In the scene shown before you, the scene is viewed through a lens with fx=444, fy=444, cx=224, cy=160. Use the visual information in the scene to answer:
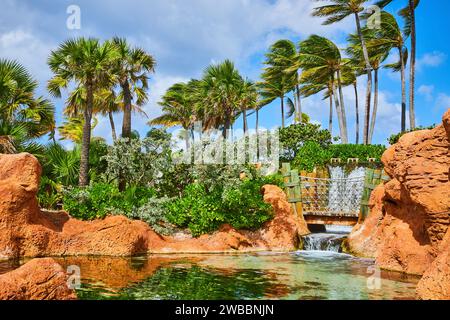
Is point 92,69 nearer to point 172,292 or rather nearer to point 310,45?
point 172,292

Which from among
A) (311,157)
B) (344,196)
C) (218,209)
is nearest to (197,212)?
(218,209)

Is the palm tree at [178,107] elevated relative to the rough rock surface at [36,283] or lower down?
elevated

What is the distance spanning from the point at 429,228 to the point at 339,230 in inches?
477

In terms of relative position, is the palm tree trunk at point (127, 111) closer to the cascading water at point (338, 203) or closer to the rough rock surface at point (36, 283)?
the cascading water at point (338, 203)

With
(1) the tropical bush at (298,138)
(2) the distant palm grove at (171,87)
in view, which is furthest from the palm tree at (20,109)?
(1) the tropical bush at (298,138)

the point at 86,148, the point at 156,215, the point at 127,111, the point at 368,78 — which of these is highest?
the point at 368,78

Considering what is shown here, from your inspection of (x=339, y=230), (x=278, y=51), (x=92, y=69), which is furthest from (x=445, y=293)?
(x=278, y=51)

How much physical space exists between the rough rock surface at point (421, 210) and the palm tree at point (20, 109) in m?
13.4

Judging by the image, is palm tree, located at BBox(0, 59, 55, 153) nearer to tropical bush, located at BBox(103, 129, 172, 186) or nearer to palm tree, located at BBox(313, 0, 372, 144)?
tropical bush, located at BBox(103, 129, 172, 186)

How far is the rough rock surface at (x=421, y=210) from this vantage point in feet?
23.5

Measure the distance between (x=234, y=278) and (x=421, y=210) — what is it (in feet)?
14.0

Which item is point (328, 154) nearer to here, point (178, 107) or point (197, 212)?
point (197, 212)

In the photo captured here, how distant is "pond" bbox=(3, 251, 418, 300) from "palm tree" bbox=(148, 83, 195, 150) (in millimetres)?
32098

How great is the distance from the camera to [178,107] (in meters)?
45.8
